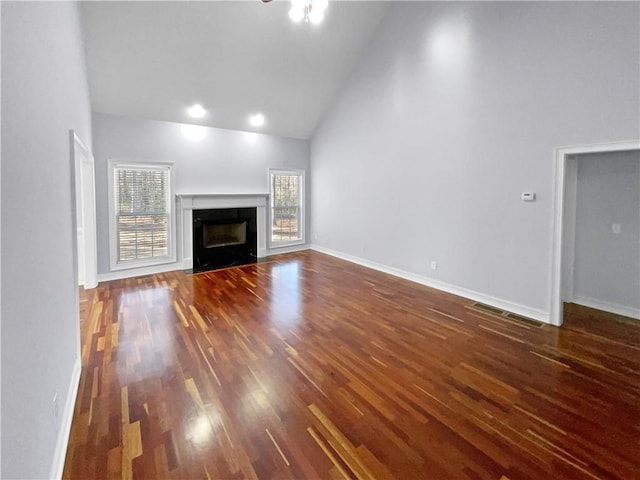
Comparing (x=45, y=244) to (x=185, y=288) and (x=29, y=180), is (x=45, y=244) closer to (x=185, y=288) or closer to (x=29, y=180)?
(x=29, y=180)

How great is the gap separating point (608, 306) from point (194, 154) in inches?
271

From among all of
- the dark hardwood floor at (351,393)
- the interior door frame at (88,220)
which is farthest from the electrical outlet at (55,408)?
the interior door frame at (88,220)

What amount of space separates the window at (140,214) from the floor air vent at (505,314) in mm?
5231

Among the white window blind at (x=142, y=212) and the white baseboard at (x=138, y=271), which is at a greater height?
the white window blind at (x=142, y=212)

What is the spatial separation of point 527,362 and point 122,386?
3431 mm

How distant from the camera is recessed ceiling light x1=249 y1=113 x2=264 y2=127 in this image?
6.37 metres

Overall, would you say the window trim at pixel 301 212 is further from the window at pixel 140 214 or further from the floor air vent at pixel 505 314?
the floor air vent at pixel 505 314

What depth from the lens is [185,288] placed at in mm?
4941

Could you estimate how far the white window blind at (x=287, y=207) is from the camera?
7395mm

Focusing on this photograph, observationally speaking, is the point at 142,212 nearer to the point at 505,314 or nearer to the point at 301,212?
the point at 301,212

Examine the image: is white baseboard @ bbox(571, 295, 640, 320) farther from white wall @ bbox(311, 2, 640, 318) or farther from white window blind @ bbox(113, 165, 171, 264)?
white window blind @ bbox(113, 165, 171, 264)

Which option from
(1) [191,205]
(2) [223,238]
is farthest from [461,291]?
(1) [191,205]

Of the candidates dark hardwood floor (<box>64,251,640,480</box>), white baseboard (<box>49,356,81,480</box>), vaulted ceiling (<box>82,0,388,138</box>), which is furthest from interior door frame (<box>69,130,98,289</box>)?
white baseboard (<box>49,356,81,480</box>)

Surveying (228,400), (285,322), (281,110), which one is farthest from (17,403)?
(281,110)
